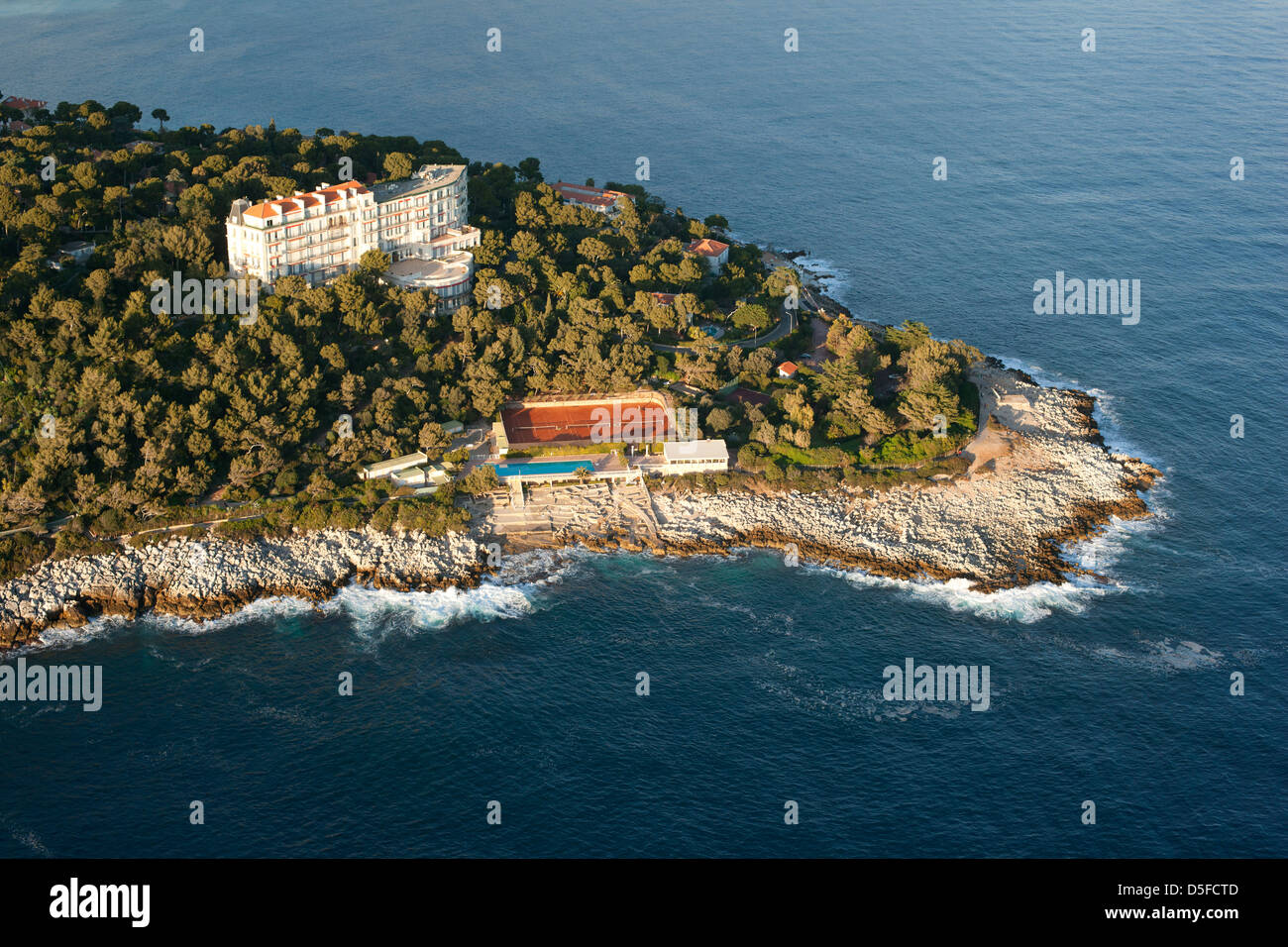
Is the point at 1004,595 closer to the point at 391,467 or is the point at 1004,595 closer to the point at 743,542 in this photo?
the point at 743,542

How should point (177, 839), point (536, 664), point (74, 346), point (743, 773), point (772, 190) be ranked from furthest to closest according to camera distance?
point (772, 190), point (74, 346), point (536, 664), point (743, 773), point (177, 839)

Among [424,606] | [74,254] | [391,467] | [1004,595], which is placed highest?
[74,254]

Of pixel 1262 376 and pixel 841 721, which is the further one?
pixel 1262 376

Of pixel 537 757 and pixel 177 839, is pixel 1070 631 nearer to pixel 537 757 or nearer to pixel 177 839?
pixel 537 757

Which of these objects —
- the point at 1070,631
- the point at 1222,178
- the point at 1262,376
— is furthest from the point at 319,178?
the point at 1222,178

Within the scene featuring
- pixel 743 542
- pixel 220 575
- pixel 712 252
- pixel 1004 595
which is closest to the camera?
pixel 220 575

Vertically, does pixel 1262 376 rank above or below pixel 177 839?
above

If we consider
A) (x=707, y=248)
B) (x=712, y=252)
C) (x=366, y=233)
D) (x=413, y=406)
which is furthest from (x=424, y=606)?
(x=707, y=248)
